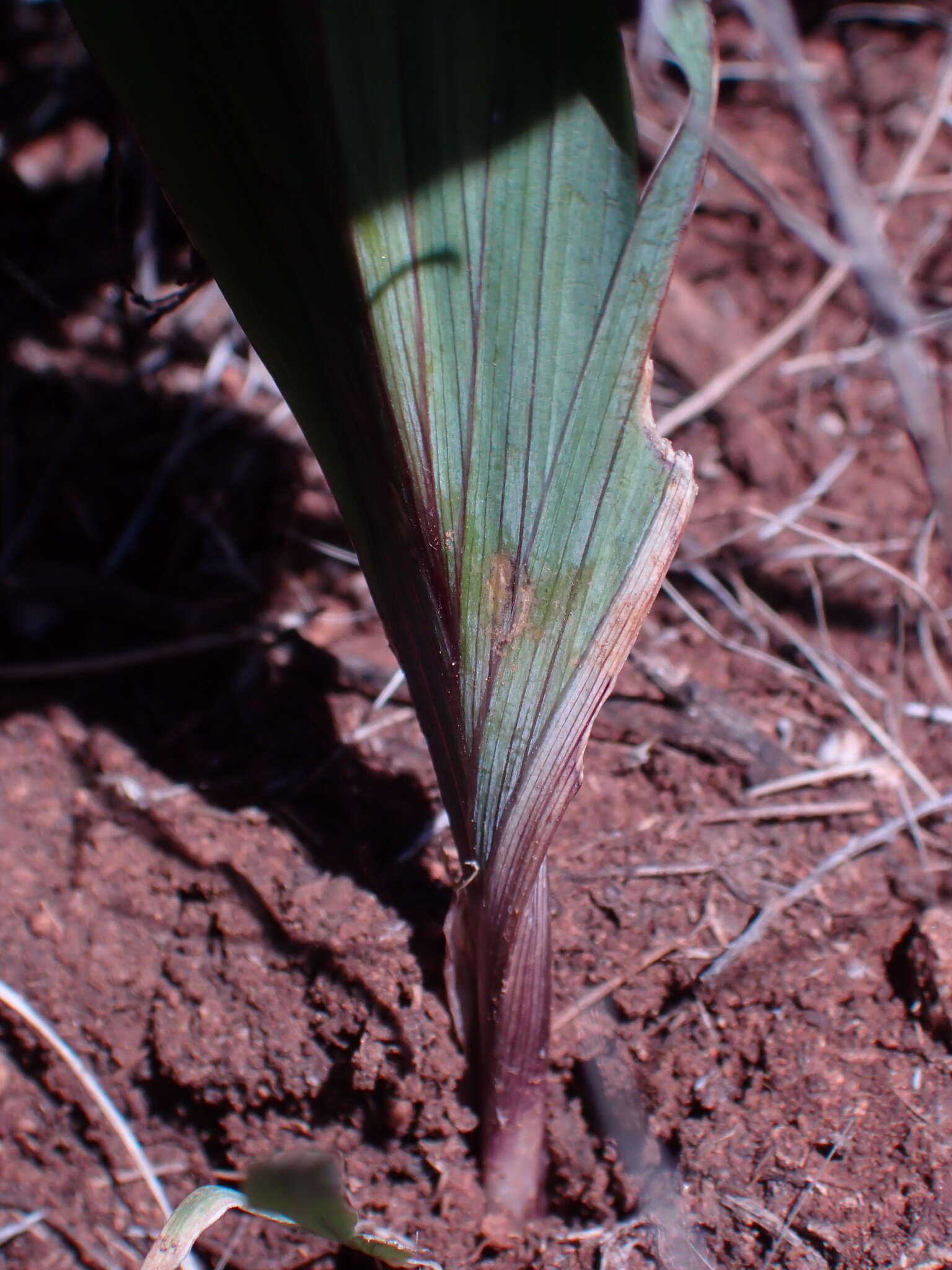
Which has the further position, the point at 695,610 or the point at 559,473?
the point at 695,610

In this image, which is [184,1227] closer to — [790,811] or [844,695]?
[790,811]

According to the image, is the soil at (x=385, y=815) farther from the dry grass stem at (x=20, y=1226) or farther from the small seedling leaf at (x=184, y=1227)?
the small seedling leaf at (x=184, y=1227)

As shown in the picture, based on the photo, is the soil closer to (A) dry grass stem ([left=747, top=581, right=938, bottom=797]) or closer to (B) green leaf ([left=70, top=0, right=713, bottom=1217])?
(A) dry grass stem ([left=747, top=581, right=938, bottom=797])

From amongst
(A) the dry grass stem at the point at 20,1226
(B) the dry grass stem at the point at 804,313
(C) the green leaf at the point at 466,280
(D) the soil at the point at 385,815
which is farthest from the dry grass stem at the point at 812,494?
(A) the dry grass stem at the point at 20,1226

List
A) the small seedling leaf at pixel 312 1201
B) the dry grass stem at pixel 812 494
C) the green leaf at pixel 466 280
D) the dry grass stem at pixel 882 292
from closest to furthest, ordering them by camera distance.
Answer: the dry grass stem at pixel 882 292, the green leaf at pixel 466 280, the small seedling leaf at pixel 312 1201, the dry grass stem at pixel 812 494

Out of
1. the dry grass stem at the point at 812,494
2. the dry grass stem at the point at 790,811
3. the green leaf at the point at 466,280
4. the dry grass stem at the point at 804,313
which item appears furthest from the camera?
the dry grass stem at the point at 804,313

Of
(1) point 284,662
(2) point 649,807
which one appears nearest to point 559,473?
(2) point 649,807

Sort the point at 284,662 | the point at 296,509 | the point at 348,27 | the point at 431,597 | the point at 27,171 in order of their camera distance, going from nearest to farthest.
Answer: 1. the point at 348,27
2. the point at 431,597
3. the point at 284,662
4. the point at 296,509
5. the point at 27,171

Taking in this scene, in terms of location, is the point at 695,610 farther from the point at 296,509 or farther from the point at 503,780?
the point at 503,780

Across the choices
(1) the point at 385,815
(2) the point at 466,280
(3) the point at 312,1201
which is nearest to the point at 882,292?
(2) the point at 466,280
